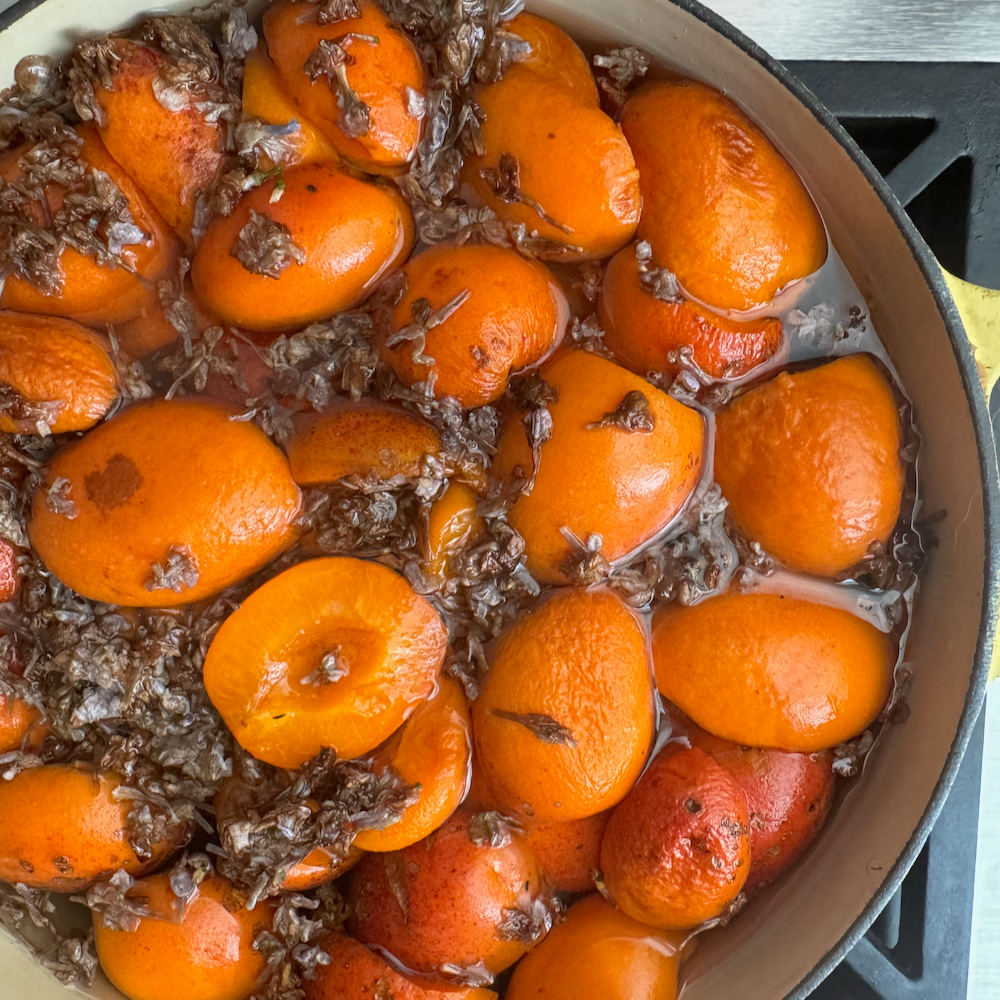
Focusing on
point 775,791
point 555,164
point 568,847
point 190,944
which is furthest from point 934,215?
point 190,944

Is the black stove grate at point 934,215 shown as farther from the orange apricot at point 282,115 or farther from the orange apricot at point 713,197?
the orange apricot at point 282,115

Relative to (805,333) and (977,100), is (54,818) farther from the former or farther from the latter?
(977,100)

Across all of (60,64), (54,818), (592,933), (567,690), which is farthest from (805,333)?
(54,818)

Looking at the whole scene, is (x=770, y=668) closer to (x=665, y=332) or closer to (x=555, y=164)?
(x=665, y=332)

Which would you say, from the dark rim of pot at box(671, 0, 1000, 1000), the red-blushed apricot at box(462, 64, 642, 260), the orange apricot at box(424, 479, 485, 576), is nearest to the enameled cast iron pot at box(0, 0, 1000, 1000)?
the dark rim of pot at box(671, 0, 1000, 1000)

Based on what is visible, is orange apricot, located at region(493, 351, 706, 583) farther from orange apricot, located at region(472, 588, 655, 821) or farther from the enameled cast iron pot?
the enameled cast iron pot

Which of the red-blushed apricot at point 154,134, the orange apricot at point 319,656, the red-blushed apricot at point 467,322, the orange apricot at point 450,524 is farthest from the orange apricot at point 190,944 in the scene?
the red-blushed apricot at point 154,134
